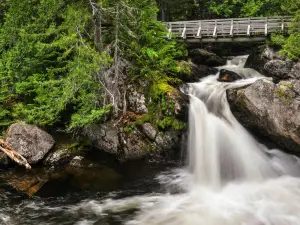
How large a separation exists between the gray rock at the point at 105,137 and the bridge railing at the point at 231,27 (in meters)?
6.38

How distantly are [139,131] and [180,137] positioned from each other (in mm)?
1633

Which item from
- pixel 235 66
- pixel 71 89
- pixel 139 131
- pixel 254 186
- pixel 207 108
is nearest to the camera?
pixel 254 186

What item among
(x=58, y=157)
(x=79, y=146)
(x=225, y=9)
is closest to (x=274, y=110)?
(x=79, y=146)

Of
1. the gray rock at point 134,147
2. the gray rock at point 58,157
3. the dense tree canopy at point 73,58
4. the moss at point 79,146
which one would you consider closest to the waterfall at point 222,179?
the gray rock at point 134,147

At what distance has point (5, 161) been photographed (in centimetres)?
1086

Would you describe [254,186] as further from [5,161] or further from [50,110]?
[5,161]

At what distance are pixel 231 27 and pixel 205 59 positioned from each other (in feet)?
8.60

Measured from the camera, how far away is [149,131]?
11062mm

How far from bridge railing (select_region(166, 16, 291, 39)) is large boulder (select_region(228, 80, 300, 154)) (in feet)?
18.1

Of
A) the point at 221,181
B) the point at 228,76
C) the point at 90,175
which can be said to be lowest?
the point at 221,181

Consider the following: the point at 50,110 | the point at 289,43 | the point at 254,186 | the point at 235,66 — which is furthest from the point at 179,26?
the point at 254,186

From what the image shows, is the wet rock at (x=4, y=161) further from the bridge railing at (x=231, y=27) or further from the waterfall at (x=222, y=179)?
the bridge railing at (x=231, y=27)

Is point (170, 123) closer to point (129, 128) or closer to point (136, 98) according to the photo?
point (129, 128)

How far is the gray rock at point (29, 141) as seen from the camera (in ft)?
35.2
